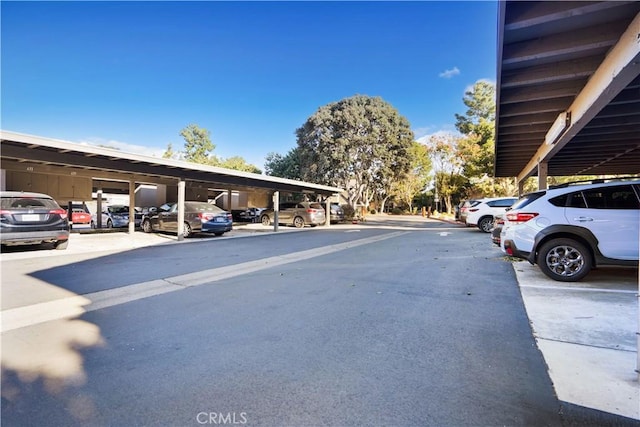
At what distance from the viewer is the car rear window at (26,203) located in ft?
27.3

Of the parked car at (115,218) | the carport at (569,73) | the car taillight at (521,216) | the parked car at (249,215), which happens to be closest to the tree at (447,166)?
the parked car at (249,215)

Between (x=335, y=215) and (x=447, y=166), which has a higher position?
(x=447, y=166)

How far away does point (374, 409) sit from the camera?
7.29 feet

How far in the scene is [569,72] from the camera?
524cm

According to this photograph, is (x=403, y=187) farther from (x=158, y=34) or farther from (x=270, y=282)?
(x=270, y=282)

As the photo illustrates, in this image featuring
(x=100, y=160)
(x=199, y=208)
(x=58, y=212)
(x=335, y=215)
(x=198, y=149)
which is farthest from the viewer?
(x=198, y=149)

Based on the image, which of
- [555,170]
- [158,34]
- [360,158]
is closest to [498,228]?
[555,170]

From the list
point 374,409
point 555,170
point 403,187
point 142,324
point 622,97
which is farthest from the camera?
point 403,187

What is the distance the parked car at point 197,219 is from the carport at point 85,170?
2.20 ft

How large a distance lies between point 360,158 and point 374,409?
89.3 ft

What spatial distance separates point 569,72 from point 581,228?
2397mm

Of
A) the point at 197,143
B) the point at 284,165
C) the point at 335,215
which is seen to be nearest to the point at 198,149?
the point at 197,143

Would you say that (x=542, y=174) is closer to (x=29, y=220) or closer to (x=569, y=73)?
(x=569, y=73)

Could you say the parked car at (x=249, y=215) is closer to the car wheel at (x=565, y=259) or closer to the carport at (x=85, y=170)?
the carport at (x=85, y=170)
